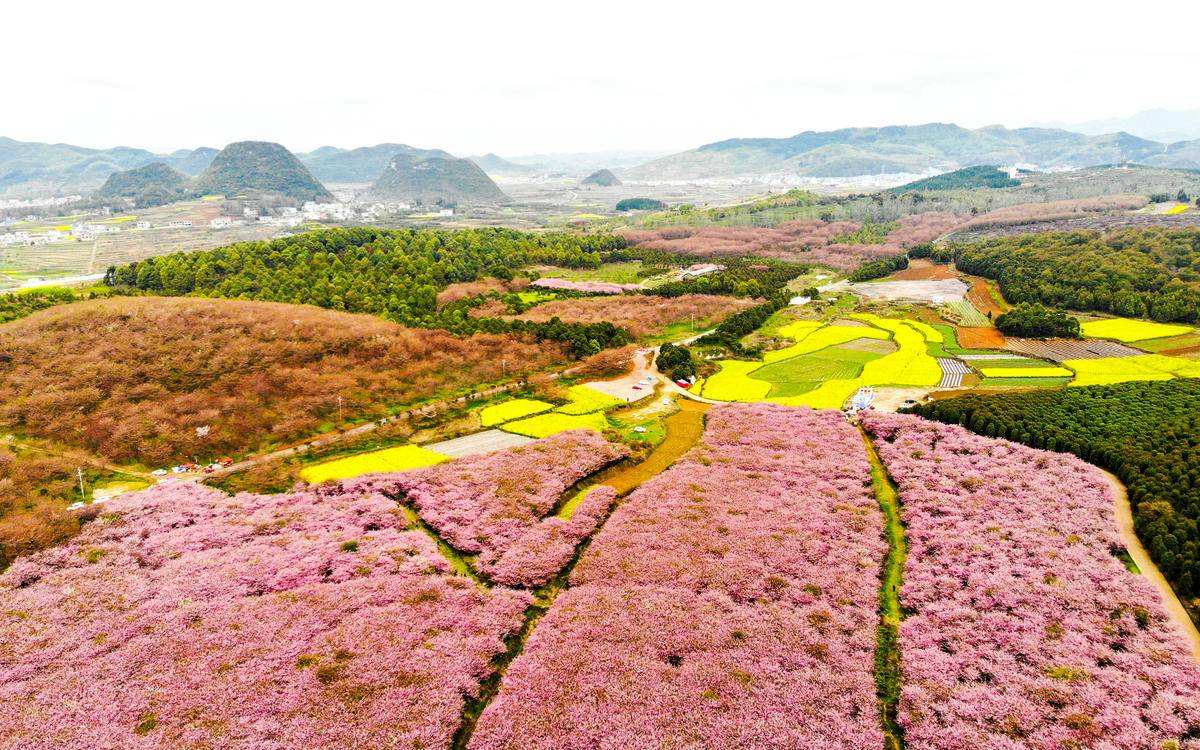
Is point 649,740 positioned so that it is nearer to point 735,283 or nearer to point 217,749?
point 217,749

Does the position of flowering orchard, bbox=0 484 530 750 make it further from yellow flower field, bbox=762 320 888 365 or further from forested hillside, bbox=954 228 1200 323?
forested hillside, bbox=954 228 1200 323

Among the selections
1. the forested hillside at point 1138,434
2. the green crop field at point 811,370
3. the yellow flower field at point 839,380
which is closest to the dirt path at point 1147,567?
the forested hillside at point 1138,434

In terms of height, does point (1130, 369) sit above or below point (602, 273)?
below

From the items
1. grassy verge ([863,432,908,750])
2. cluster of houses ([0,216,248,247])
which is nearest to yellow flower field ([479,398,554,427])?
grassy verge ([863,432,908,750])

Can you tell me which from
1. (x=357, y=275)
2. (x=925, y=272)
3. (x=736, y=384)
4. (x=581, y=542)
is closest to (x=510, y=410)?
(x=581, y=542)

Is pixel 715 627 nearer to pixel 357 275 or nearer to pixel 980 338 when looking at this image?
pixel 980 338

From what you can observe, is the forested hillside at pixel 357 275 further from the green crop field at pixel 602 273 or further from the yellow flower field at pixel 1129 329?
the yellow flower field at pixel 1129 329
